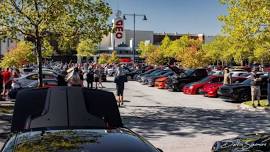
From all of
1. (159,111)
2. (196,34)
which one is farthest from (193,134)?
(196,34)

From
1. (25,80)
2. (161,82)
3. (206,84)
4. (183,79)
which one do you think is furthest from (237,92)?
(161,82)

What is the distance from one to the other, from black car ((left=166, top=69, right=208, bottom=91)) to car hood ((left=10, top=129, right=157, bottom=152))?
2854cm

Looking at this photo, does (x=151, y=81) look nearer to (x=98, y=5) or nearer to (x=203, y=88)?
(x=203, y=88)

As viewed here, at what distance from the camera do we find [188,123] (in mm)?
15641

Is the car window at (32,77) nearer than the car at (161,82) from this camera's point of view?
Yes

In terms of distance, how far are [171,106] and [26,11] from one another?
7.90 metres

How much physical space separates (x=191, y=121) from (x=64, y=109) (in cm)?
1054

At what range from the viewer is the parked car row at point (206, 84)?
78.9 ft

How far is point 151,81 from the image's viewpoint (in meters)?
39.2

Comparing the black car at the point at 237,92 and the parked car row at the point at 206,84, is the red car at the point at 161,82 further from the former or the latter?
the black car at the point at 237,92

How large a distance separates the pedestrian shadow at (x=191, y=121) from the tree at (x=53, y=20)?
4.00 meters

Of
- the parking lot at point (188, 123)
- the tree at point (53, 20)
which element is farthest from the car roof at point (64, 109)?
the tree at point (53, 20)

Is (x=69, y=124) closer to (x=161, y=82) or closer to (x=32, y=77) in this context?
(x=32, y=77)

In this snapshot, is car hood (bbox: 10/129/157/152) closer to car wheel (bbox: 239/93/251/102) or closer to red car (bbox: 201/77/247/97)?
car wheel (bbox: 239/93/251/102)
